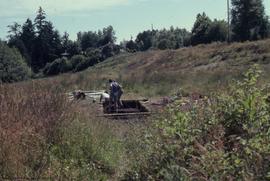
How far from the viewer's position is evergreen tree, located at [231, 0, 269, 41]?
8362 cm

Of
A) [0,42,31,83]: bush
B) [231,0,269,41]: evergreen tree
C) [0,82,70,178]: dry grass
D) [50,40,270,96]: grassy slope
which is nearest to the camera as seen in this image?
[0,82,70,178]: dry grass

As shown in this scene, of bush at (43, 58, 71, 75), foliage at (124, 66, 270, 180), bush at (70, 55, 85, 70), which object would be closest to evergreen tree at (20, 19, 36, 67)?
bush at (70, 55, 85, 70)

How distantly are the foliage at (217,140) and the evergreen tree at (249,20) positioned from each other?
77.3 m

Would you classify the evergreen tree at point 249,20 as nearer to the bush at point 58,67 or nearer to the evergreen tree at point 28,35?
the bush at point 58,67

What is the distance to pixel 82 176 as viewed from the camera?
7508 mm

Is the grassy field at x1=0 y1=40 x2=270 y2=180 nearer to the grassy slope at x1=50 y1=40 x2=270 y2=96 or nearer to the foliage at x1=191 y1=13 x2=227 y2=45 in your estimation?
the grassy slope at x1=50 y1=40 x2=270 y2=96

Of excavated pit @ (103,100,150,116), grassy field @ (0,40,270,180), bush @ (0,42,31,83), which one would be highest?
bush @ (0,42,31,83)

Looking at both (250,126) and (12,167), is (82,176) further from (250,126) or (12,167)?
(250,126)

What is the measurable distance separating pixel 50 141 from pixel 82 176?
1.34 meters

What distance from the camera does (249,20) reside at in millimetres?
83938

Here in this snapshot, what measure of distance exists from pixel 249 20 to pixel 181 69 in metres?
29.0

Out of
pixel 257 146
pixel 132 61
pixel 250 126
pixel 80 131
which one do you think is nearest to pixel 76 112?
pixel 80 131

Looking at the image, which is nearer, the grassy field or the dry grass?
the grassy field

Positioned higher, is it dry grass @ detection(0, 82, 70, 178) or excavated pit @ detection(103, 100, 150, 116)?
dry grass @ detection(0, 82, 70, 178)
